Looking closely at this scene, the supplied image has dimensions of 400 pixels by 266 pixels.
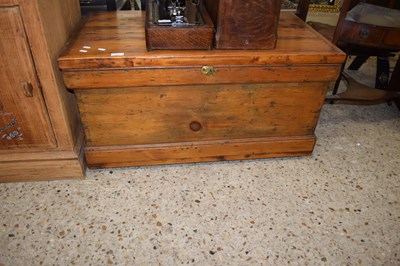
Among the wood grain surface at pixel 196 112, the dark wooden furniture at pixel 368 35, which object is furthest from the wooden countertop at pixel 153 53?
the dark wooden furniture at pixel 368 35

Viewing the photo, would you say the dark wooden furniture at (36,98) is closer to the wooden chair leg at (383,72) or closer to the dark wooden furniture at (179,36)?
the dark wooden furniture at (179,36)

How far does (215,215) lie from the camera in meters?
1.30

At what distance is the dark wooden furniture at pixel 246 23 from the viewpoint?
122 centimetres

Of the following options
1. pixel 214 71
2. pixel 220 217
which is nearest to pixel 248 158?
pixel 220 217

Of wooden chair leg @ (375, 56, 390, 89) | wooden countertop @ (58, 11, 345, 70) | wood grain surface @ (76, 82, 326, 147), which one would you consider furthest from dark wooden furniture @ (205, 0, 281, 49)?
wooden chair leg @ (375, 56, 390, 89)

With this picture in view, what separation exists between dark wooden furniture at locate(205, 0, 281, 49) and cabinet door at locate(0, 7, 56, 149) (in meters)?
0.75

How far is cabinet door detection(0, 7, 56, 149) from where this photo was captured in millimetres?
1087

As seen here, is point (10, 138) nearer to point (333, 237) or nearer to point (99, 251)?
point (99, 251)

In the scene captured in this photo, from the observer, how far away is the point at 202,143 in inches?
58.7

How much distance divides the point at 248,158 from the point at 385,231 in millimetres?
673

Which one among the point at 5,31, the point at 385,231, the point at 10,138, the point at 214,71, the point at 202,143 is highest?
the point at 5,31

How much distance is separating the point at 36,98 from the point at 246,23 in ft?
3.02

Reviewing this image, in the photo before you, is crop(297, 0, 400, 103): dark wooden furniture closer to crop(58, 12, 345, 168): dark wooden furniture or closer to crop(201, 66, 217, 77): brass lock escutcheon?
crop(58, 12, 345, 168): dark wooden furniture

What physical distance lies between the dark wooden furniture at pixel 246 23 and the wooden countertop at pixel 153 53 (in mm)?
38
